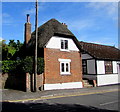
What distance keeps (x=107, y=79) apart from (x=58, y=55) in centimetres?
891

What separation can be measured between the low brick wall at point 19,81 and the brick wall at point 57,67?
2.93 feet

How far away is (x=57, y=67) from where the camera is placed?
56.6 feet

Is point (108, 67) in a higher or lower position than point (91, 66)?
lower

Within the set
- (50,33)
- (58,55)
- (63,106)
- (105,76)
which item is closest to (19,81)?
(58,55)

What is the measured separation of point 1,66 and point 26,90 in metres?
3.76

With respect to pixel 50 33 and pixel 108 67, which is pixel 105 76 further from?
pixel 50 33

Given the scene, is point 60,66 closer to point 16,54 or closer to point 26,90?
point 26,90

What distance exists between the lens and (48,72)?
16438mm

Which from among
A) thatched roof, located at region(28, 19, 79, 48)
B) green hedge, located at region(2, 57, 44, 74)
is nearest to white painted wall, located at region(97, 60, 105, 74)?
thatched roof, located at region(28, 19, 79, 48)

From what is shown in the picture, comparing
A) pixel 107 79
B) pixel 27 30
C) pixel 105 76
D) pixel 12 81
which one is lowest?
pixel 107 79

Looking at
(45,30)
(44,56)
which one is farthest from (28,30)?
(44,56)

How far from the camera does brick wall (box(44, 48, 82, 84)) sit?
16.5 m

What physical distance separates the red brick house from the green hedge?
0.91 m

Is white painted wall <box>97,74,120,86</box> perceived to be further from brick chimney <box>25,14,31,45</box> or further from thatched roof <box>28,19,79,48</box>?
brick chimney <box>25,14,31,45</box>
